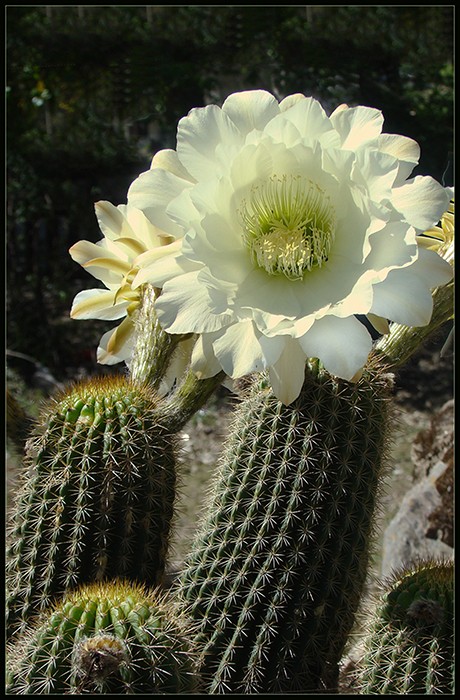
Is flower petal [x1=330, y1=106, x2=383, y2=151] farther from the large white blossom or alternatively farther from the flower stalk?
the flower stalk

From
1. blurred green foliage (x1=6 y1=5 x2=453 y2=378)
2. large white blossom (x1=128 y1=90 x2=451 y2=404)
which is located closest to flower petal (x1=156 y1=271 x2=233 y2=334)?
large white blossom (x1=128 y1=90 x2=451 y2=404)

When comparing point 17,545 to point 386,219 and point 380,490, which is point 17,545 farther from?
point 386,219

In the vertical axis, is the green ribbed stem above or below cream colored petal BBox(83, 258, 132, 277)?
below

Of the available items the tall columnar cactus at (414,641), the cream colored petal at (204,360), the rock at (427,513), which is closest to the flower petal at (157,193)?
the cream colored petal at (204,360)

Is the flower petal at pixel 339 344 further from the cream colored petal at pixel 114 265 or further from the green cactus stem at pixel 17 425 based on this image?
the green cactus stem at pixel 17 425

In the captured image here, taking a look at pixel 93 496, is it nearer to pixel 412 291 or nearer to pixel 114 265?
pixel 114 265

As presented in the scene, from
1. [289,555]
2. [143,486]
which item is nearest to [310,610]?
[289,555]

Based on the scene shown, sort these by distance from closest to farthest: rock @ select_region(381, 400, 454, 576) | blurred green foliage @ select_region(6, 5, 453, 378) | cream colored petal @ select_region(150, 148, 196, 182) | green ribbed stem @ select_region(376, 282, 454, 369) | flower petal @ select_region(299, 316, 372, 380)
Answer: flower petal @ select_region(299, 316, 372, 380)
cream colored petal @ select_region(150, 148, 196, 182)
green ribbed stem @ select_region(376, 282, 454, 369)
rock @ select_region(381, 400, 454, 576)
blurred green foliage @ select_region(6, 5, 453, 378)

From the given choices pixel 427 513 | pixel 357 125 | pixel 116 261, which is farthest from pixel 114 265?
pixel 427 513
